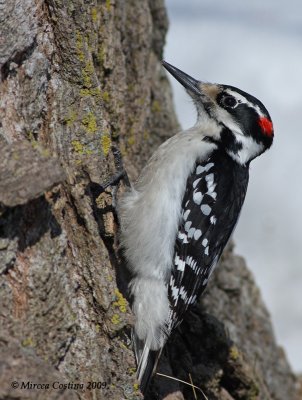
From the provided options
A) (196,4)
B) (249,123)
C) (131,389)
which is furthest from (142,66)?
(196,4)

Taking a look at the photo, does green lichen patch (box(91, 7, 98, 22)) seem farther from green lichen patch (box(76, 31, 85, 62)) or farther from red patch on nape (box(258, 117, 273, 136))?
red patch on nape (box(258, 117, 273, 136))

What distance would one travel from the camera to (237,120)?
5.58m

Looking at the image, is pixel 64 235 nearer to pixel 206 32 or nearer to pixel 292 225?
pixel 292 225

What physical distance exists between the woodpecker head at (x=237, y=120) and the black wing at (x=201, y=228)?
217mm

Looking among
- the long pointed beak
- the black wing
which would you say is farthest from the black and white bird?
the long pointed beak

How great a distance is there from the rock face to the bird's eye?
0.71 metres

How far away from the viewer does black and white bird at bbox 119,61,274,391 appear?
5.00m

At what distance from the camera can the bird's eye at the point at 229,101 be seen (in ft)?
18.3

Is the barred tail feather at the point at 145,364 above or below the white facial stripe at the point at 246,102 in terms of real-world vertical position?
below

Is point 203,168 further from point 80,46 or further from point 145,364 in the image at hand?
point 145,364

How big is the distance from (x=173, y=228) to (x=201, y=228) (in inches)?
7.5

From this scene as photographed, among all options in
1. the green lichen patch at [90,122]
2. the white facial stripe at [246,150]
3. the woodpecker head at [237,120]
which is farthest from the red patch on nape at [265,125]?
the green lichen patch at [90,122]

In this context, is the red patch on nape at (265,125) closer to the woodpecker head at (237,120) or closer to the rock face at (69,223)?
the woodpecker head at (237,120)

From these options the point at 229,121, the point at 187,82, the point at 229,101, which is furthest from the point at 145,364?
the point at 187,82
